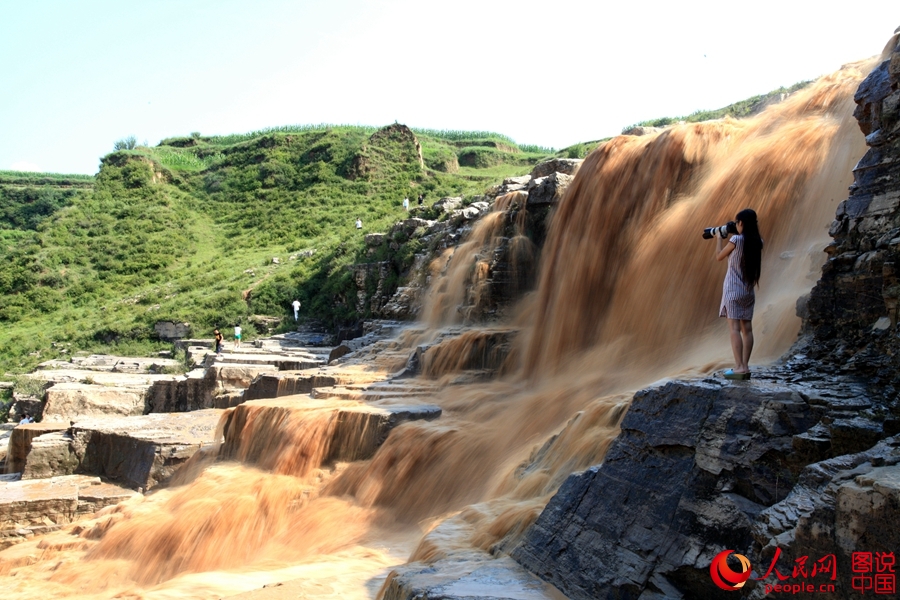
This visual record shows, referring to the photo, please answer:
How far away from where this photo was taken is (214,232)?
3847cm

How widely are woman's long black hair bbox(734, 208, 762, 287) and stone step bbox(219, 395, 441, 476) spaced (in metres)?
5.17

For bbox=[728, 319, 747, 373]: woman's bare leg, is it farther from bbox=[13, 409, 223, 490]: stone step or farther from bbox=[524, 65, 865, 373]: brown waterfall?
bbox=[13, 409, 223, 490]: stone step

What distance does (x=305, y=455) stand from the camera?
9508mm

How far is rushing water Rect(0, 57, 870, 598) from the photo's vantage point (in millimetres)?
6645

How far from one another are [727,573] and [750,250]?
226cm

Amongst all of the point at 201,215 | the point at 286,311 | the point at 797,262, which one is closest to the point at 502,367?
the point at 797,262

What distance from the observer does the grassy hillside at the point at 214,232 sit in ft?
87.4

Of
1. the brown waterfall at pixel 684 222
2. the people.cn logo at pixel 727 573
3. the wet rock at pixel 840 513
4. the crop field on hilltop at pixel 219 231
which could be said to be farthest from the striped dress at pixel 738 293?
the crop field on hilltop at pixel 219 231

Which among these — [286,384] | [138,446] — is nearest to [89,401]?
[138,446]

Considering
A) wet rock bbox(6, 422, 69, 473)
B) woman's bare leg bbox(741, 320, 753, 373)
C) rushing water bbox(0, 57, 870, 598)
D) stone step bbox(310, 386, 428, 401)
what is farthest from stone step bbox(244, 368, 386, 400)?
woman's bare leg bbox(741, 320, 753, 373)

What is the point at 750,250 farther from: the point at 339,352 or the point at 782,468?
the point at 339,352

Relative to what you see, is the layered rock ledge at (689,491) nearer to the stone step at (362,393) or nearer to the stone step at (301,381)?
the stone step at (362,393)

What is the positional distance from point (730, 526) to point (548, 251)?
8865 millimetres

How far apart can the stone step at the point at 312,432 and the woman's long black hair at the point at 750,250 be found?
517cm
